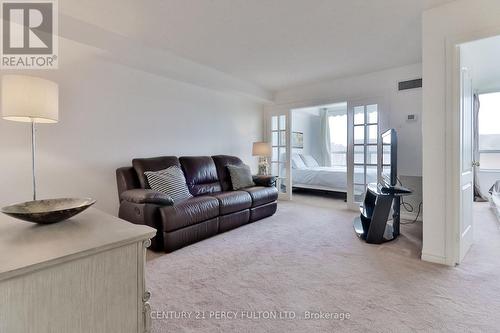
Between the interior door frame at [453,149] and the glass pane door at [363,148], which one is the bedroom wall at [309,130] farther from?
the interior door frame at [453,149]

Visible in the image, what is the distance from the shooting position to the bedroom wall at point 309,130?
7.36 m

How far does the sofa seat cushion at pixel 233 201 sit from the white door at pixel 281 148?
2.10 metres

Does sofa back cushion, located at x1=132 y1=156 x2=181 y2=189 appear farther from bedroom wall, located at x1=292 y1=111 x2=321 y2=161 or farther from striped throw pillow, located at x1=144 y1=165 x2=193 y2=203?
bedroom wall, located at x1=292 y1=111 x2=321 y2=161

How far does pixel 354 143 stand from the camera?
4.43 m

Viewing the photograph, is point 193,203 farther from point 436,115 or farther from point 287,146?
point 287,146

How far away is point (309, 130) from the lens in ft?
25.5

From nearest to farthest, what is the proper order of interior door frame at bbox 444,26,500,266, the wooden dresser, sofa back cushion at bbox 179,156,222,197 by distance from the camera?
the wooden dresser < interior door frame at bbox 444,26,500,266 < sofa back cushion at bbox 179,156,222,197

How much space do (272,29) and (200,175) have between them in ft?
7.08

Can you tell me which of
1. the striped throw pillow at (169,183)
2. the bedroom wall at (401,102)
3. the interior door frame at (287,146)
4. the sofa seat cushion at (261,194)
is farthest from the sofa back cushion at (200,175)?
the bedroom wall at (401,102)

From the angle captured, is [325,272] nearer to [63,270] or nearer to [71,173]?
[63,270]

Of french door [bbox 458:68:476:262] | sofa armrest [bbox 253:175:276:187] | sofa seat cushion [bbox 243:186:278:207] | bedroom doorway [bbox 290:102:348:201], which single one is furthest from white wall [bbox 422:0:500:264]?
bedroom doorway [bbox 290:102:348:201]

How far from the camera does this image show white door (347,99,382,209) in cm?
418

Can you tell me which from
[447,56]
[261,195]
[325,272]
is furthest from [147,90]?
[447,56]

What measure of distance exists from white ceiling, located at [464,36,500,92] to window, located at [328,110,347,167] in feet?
10.4
